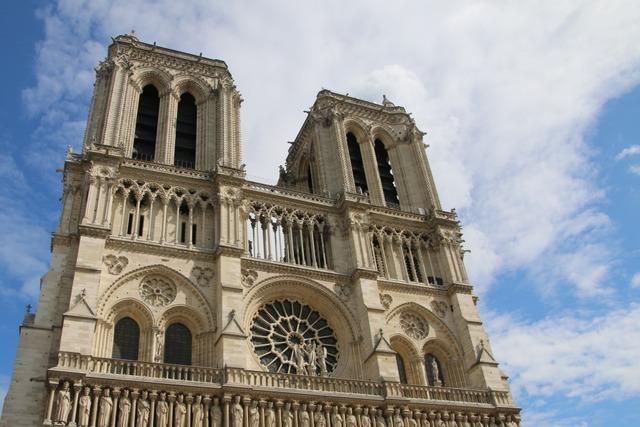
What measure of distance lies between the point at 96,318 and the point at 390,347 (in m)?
11.2

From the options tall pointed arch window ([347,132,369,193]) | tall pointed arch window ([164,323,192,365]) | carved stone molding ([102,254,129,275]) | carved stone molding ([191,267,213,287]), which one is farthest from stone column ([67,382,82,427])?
tall pointed arch window ([347,132,369,193])

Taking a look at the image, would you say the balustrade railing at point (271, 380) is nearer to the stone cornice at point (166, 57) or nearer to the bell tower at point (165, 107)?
the bell tower at point (165, 107)

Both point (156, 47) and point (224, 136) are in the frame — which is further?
point (156, 47)

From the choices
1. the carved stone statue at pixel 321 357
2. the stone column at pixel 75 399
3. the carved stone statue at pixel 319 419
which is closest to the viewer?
the stone column at pixel 75 399

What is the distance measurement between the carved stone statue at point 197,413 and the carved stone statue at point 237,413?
994mm

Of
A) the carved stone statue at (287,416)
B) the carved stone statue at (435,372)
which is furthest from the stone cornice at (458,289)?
the carved stone statue at (287,416)

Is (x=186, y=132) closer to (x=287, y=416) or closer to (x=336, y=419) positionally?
(x=287, y=416)

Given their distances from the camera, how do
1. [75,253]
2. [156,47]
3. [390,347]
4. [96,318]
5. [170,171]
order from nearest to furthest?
1. [96,318]
2. [75,253]
3. [390,347]
4. [170,171]
5. [156,47]

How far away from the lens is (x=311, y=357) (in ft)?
79.2

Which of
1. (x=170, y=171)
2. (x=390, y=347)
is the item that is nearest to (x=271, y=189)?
(x=170, y=171)

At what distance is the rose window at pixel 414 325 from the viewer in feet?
90.0

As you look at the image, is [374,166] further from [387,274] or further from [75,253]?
[75,253]

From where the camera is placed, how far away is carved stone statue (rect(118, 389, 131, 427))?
747 inches

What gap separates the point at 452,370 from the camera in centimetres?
2722
